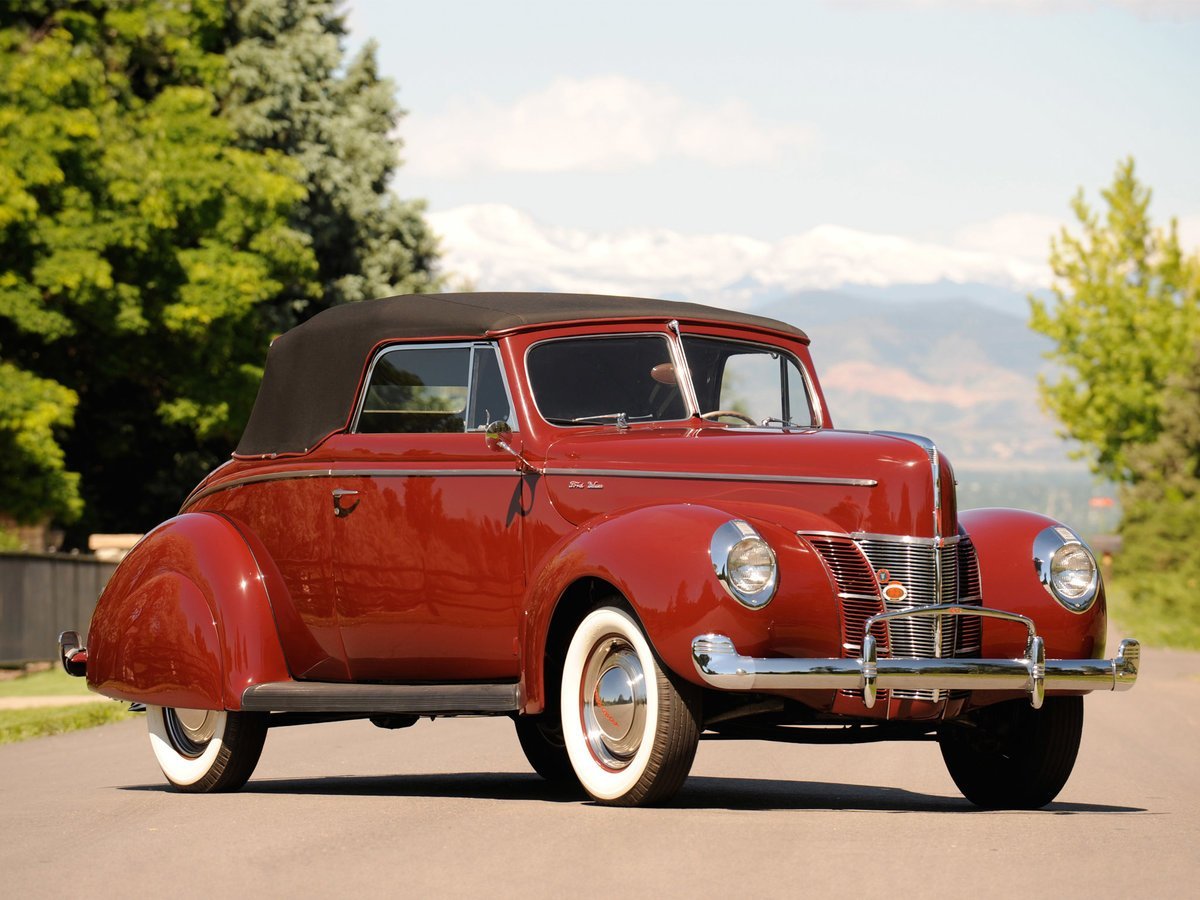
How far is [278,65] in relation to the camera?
39875 millimetres

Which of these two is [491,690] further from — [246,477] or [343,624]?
[246,477]

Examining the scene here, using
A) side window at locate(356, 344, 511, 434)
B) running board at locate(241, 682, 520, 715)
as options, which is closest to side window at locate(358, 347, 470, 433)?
side window at locate(356, 344, 511, 434)

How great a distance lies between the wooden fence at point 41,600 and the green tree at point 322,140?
423 inches

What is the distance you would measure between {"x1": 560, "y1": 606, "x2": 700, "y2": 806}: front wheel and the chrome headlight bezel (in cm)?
191

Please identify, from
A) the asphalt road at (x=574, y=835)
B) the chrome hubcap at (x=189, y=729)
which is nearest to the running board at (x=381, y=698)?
the asphalt road at (x=574, y=835)

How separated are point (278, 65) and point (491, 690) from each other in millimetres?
33001

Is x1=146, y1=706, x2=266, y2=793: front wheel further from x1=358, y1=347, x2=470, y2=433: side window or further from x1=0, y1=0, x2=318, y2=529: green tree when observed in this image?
x1=0, y1=0, x2=318, y2=529: green tree

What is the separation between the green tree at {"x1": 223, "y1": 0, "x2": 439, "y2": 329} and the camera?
131ft

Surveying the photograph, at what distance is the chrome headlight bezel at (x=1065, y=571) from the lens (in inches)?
348

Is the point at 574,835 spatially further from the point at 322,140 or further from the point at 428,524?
the point at 322,140

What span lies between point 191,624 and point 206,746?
2.28 feet

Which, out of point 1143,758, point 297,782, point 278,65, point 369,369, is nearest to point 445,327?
point 369,369

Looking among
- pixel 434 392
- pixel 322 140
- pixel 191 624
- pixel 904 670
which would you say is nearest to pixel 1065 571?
pixel 904 670

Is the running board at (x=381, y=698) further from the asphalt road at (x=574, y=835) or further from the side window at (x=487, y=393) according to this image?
the side window at (x=487, y=393)
